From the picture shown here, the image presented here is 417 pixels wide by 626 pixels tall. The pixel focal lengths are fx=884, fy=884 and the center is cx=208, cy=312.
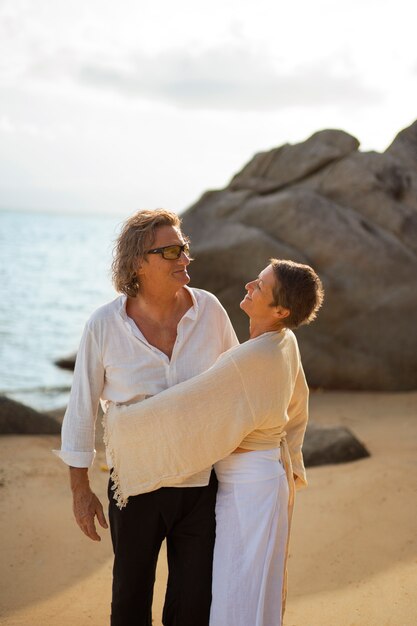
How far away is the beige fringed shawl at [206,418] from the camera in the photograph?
3.65m

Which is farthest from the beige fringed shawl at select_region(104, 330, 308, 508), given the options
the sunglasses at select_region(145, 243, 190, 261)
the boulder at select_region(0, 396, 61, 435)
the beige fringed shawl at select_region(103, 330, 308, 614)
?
the boulder at select_region(0, 396, 61, 435)

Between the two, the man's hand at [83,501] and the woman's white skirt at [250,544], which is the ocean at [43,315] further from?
the woman's white skirt at [250,544]

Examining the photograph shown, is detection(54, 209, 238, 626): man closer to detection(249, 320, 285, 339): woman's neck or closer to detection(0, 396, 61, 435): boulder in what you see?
detection(249, 320, 285, 339): woman's neck

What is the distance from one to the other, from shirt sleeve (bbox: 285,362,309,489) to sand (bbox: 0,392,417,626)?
4.20ft

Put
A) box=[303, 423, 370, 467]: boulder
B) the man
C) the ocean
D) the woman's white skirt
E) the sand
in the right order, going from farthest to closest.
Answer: the ocean → box=[303, 423, 370, 467]: boulder → the sand → the man → the woman's white skirt

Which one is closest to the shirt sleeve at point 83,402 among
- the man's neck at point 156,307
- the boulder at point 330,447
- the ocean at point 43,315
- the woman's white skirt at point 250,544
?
the man's neck at point 156,307

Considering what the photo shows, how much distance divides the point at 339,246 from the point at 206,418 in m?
7.38

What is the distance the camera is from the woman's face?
3672mm

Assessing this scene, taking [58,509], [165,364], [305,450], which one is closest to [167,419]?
[165,364]

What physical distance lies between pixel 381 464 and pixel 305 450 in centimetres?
62

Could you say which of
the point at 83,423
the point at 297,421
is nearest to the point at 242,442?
the point at 297,421

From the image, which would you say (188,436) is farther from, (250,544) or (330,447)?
(330,447)

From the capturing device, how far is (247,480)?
365 cm

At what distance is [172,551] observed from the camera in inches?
149
